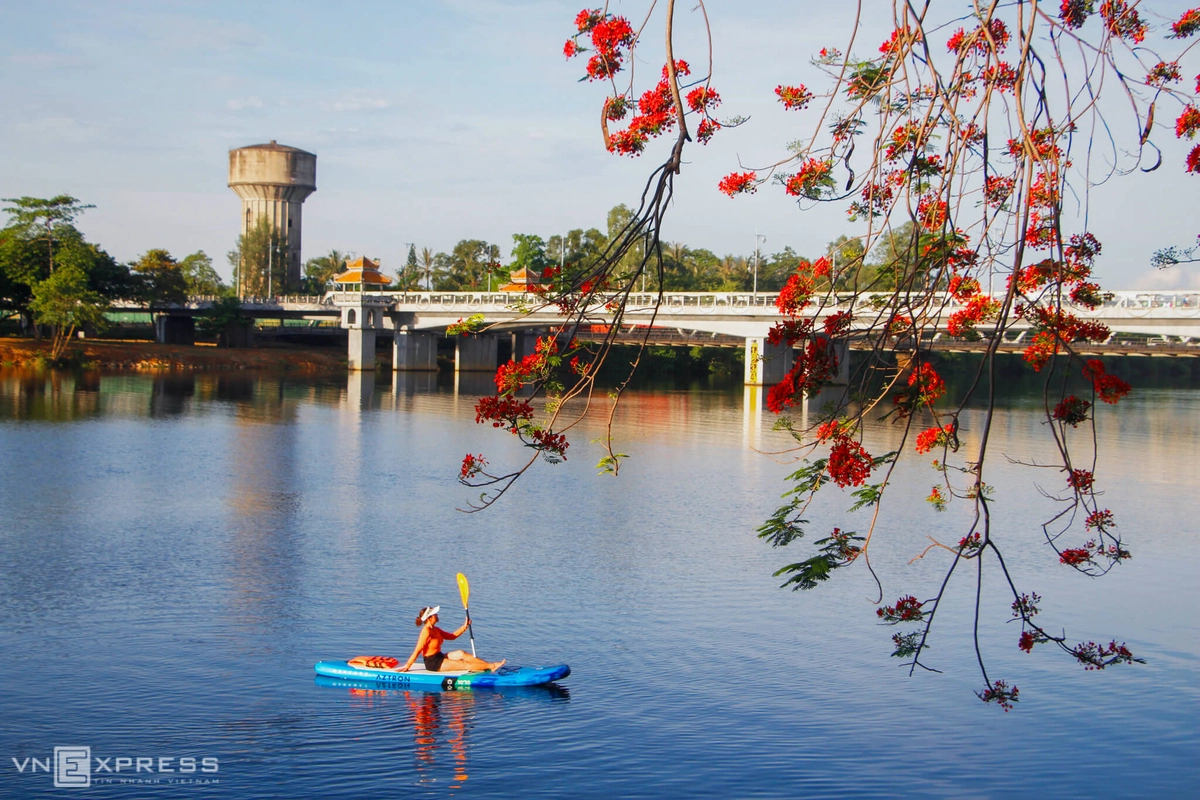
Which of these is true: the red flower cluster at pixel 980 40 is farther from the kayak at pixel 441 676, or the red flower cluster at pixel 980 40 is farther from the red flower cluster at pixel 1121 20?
the kayak at pixel 441 676

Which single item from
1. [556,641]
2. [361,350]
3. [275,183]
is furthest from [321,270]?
[556,641]

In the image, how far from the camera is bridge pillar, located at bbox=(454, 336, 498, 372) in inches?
3329

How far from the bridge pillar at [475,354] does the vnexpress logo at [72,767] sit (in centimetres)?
7167

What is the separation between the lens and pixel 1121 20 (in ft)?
24.0

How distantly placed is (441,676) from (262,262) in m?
109

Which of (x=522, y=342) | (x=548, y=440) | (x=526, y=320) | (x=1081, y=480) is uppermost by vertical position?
(x=526, y=320)

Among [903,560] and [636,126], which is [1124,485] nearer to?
[903,560]

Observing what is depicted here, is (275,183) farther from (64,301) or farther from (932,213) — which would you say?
(932,213)

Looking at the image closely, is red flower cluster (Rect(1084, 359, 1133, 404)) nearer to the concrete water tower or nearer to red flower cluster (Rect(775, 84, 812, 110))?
red flower cluster (Rect(775, 84, 812, 110))

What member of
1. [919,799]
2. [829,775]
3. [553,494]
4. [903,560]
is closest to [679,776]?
[829,775]

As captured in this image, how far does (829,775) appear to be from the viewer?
1105cm

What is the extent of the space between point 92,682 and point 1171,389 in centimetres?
8545

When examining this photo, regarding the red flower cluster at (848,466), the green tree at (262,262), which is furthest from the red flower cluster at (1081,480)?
the green tree at (262,262)

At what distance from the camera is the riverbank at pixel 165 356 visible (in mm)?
69938
